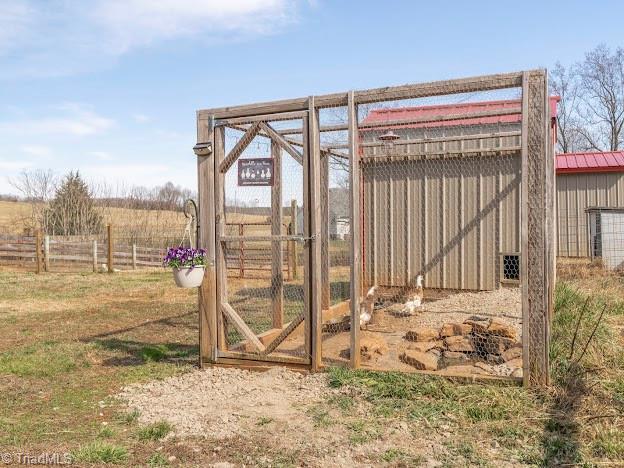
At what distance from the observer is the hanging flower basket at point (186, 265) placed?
5047 millimetres

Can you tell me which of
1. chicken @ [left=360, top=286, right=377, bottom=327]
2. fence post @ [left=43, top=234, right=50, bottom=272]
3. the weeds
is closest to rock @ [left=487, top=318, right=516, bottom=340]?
chicken @ [left=360, top=286, right=377, bottom=327]

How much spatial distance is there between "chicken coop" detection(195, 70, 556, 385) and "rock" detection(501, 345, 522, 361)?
21mm

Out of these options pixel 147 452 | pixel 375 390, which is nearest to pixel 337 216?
pixel 375 390

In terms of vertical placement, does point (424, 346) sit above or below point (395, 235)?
below

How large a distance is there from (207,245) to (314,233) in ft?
3.79

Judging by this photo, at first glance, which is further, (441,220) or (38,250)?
(38,250)

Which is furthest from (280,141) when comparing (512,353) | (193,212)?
(512,353)

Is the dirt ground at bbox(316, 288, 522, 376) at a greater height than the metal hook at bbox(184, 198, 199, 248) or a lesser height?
lesser

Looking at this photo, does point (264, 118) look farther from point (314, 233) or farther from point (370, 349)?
point (370, 349)

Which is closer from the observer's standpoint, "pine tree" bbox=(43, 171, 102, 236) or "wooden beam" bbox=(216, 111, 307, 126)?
"wooden beam" bbox=(216, 111, 307, 126)

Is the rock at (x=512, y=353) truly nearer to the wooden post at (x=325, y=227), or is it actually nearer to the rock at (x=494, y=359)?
the rock at (x=494, y=359)

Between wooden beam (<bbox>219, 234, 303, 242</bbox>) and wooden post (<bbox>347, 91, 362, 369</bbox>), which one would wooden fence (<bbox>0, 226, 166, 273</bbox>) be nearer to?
wooden beam (<bbox>219, 234, 303, 242</bbox>)

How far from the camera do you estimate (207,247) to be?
550 centimetres

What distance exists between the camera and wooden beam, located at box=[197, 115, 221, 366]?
5.48 meters
